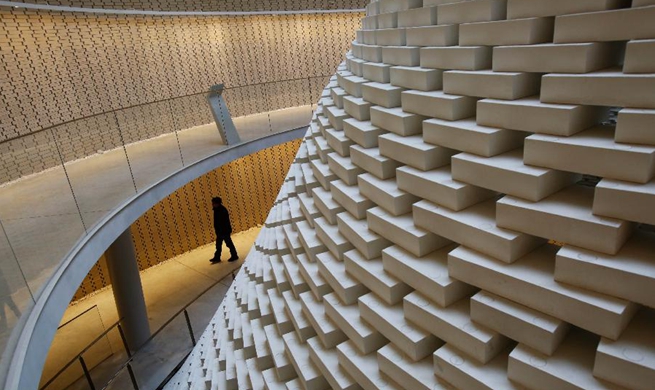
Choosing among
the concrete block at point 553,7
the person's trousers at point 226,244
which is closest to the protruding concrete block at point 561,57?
the concrete block at point 553,7

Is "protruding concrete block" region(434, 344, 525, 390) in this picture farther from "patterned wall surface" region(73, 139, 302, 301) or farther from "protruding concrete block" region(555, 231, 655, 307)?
"patterned wall surface" region(73, 139, 302, 301)

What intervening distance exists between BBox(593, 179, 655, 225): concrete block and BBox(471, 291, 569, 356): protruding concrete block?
46cm

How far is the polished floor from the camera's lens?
22.1 feet

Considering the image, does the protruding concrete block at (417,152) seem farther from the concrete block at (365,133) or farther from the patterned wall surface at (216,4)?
the patterned wall surface at (216,4)

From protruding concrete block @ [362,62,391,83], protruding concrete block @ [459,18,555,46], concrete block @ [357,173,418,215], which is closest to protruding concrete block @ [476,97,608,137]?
protruding concrete block @ [459,18,555,46]

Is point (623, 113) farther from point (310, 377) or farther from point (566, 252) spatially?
point (310, 377)

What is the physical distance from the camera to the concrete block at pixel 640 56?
5.16 feet

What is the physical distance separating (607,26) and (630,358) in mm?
1186

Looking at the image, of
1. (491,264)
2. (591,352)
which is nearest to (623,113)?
(491,264)

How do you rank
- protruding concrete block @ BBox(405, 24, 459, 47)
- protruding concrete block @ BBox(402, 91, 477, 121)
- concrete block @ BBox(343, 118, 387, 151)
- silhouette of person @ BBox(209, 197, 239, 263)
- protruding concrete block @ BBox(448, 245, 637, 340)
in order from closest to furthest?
protruding concrete block @ BBox(448, 245, 637, 340) < protruding concrete block @ BBox(402, 91, 477, 121) < protruding concrete block @ BBox(405, 24, 459, 47) < concrete block @ BBox(343, 118, 387, 151) < silhouette of person @ BBox(209, 197, 239, 263)

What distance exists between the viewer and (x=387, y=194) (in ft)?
8.60

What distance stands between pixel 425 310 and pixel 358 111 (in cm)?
172

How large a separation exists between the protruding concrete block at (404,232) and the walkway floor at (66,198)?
2.58 metres

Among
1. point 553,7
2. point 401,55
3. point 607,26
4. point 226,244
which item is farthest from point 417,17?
point 226,244
